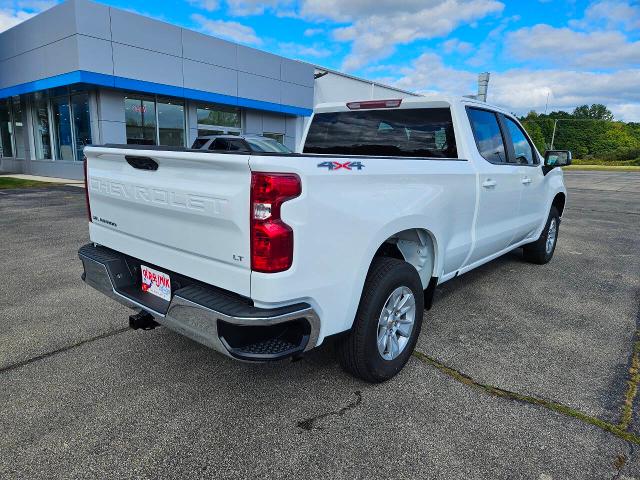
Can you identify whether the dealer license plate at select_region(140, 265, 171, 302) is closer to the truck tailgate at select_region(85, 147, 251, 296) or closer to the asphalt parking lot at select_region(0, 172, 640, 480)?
the truck tailgate at select_region(85, 147, 251, 296)

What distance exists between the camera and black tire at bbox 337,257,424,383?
2.67 m

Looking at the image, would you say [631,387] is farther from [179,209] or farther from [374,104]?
[179,209]

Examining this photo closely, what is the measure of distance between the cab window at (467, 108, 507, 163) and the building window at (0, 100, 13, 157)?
24.2 metres

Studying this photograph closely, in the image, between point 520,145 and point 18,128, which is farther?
point 18,128

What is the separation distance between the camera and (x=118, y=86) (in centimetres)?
1555

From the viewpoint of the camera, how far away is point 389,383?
2977 mm

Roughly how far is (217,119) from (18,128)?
9.57 m

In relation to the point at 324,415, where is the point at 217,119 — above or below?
above

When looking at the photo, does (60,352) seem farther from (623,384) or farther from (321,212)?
(623,384)

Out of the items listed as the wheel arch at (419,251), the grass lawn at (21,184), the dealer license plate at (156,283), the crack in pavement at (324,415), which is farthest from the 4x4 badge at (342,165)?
the grass lawn at (21,184)

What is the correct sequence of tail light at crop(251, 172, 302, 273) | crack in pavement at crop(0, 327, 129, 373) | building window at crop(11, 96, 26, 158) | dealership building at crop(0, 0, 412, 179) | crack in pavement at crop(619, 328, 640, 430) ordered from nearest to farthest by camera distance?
1. tail light at crop(251, 172, 302, 273)
2. crack in pavement at crop(619, 328, 640, 430)
3. crack in pavement at crop(0, 327, 129, 373)
4. dealership building at crop(0, 0, 412, 179)
5. building window at crop(11, 96, 26, 158)

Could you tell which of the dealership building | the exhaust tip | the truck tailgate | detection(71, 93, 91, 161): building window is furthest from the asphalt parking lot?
detection(71, 93, 91, 161): building window

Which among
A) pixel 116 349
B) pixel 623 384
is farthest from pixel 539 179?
pixel 116 349

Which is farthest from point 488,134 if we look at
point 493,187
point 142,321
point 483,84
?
point 483,84
